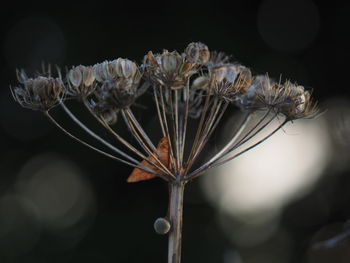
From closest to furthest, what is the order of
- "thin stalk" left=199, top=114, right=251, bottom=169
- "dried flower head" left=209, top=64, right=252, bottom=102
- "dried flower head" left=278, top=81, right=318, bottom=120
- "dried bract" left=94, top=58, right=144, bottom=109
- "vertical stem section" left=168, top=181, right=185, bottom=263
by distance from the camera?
"vertical stem section" left=168, top=181, right=185, bottom=263 < "dried bract" left=94, top=58, right=144, bottom=109 < "thin stalk" left=199, top=114, right=251, bottom=169 < "dried flower head" left=209, top=64, right=252, bottom=102 < "dried flower head" left=278, top=81, right=318, bottom=120

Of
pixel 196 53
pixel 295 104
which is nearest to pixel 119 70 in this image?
pixel 196 53

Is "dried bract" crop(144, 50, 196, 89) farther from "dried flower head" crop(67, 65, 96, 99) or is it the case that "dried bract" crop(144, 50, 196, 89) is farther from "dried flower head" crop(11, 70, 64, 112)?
"dried flower head" crop(11, 70, 64, 112)

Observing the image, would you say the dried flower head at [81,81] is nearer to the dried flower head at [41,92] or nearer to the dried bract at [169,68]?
the dried flower head at [41,92]

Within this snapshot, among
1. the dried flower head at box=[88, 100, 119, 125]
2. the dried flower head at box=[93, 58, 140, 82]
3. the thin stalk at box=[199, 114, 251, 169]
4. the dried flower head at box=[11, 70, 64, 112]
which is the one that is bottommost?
the thin stalk at box=[199, 114, 251, 169]

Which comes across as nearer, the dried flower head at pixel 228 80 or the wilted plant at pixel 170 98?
the wilted plant at pixel 170 98

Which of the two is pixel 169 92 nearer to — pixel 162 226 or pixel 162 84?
pixel 162 84

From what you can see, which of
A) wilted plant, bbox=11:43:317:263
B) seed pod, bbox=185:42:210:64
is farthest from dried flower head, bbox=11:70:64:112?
seed pod, bbox=185:42:210:64

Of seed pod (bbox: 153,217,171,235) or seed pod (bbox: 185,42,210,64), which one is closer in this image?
seed pod (bbox: 153,217,171,235)

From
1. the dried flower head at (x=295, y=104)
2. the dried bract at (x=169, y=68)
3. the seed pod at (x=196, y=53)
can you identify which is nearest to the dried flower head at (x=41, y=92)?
the dried bract at (x=169, y=68)
